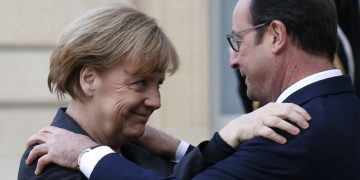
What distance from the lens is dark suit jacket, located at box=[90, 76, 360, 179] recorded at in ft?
10.6

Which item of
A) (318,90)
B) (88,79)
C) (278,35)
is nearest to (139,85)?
(88,79)

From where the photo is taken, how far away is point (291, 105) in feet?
10.7

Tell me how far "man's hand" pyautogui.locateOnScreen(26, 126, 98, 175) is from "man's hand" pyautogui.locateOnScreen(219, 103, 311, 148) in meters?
0.45

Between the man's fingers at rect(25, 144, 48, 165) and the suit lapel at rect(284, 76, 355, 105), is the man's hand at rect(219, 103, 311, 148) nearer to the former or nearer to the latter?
the suit lapel at rect(284, 76, 355, 105)

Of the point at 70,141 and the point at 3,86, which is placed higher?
the point at 70,141

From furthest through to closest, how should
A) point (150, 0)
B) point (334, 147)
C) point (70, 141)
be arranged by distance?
point (150, 0) < point (70, 141) < point (334, 147)

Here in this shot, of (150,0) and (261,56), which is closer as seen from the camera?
(261,56)

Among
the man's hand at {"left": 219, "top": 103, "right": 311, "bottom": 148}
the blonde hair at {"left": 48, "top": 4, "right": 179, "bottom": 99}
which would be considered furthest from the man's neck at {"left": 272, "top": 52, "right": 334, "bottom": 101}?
the blonde hair at {"left": 48, "top": 4, "right": 179, "bottom": 99}

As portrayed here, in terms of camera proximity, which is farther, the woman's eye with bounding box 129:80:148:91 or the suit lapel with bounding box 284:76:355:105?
the woman's eye with bounding box 129:80:148:91

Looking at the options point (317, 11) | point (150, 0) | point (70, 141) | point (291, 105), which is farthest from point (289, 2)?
point (150, 0)

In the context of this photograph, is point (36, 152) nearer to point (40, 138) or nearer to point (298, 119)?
point (40, 138)

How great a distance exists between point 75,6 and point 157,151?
11.8 ft

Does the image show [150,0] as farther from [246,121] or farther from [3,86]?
[246,121]

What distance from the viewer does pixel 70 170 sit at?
3451 millimetres
